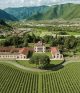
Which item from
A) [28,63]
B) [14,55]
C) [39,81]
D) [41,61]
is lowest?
[14,55]

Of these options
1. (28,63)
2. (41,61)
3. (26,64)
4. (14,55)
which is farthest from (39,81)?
(14,55)

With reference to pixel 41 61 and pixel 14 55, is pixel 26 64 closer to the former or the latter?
pixel 41 61

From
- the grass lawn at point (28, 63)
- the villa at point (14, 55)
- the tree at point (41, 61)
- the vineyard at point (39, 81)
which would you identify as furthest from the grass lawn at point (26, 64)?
the villa at point (14, 55)

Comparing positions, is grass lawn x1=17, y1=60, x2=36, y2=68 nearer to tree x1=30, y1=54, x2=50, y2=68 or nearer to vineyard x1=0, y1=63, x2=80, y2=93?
tree x1=30, y1=54, x2=50, y2=68

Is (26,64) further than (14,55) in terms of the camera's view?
No

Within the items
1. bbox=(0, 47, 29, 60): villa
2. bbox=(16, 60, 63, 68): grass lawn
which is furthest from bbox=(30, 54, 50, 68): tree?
bbox=(0, 47, 29, 60): villa

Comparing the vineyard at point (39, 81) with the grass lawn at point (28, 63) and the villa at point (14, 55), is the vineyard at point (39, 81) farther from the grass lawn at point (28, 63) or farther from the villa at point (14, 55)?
the villa at point (14, 55)

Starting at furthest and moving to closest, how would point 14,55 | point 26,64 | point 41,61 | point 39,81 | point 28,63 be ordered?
point 14,55 → point 28,63 → point 26,64 → point 41,61 → point 39,81

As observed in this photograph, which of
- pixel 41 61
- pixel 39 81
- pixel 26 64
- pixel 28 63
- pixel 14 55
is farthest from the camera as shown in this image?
pixel 14 55
